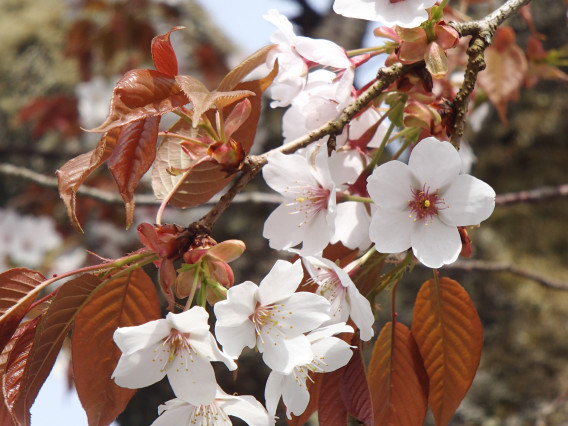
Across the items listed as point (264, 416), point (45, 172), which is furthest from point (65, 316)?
point (45, 172)

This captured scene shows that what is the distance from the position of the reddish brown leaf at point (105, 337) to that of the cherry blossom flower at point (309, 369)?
12 cm

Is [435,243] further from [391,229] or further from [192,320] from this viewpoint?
[192,320]

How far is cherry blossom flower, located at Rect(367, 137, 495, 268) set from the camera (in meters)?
0.51

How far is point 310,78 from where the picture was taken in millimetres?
639

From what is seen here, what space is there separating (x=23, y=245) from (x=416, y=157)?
203 centimetres

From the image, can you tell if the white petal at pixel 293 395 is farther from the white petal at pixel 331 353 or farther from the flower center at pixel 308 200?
the flower center at pixel 308 200

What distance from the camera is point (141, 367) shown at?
0.47m

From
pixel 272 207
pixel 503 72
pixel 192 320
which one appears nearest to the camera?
pixel 192 320

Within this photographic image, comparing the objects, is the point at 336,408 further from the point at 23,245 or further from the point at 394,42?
the point at 23,245

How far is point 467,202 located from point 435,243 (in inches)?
1.7

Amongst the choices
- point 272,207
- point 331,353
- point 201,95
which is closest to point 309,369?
point 331,353

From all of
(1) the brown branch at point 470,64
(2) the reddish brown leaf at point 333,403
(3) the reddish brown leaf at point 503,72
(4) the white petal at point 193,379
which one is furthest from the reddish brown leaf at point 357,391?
(3) the reddish brown leaf at point 503,72

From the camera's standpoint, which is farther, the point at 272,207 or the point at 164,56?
the point at 272,207

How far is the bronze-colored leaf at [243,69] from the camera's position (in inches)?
21.1
